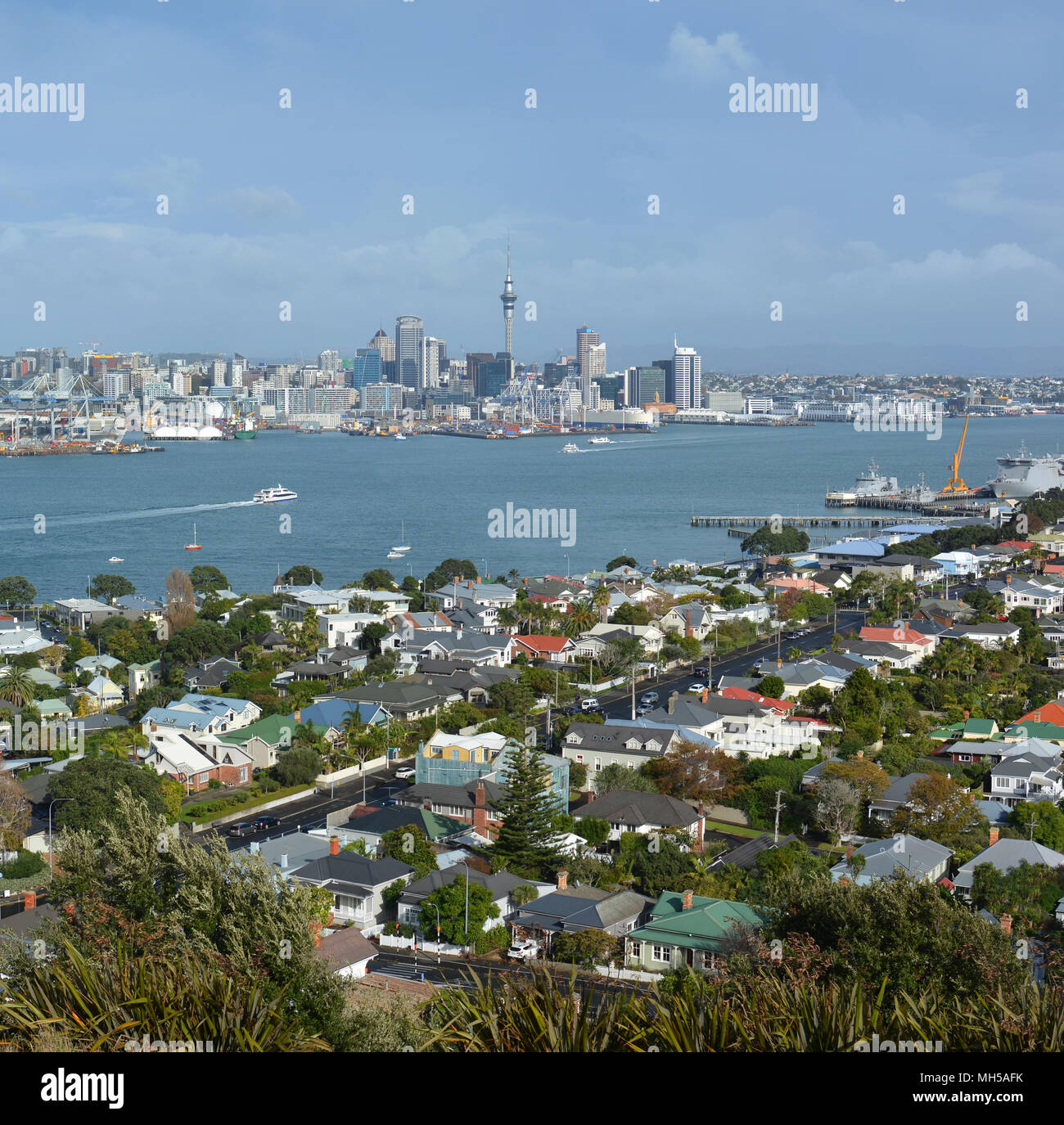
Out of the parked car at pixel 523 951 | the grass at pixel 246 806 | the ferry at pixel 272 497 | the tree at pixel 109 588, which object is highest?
the ferry at pixel 272 497

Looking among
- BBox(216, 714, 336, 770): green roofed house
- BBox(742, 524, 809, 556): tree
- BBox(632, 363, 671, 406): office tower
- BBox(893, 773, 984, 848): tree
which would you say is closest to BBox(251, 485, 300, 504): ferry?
BBox(742, 524, 809, 556): tree

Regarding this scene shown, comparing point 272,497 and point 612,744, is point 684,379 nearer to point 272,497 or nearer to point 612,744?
point 272,497

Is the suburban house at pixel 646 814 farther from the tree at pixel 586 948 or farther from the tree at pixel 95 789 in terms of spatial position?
the tree at pixel 95 789

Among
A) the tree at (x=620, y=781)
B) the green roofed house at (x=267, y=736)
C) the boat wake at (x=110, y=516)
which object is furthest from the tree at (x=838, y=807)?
the boat wake at (x=110, y=516)

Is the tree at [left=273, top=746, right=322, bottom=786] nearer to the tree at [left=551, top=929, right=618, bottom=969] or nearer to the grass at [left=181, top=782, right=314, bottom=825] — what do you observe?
the grass at [left=181, top=782, right=314, bottom=825]

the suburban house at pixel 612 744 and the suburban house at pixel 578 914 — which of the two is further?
the suburban house at pixel 612 744

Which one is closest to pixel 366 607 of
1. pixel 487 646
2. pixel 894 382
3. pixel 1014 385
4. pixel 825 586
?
pixel 487 646
